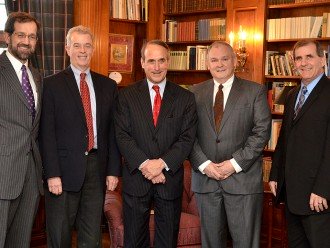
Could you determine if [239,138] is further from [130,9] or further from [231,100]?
[130,9]

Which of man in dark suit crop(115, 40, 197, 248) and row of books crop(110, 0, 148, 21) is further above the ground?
row of books crop(110, 0, 148, 21)

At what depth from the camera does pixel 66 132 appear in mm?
3570

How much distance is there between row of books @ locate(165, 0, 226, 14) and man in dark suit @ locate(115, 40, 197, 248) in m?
3.14

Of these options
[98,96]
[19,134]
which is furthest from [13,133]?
[98,96]

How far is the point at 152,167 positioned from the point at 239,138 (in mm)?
635

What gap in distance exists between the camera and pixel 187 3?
6891 mm

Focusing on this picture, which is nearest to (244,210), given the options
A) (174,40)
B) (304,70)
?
(304,70)

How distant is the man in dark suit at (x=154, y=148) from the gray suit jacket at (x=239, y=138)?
0.14m

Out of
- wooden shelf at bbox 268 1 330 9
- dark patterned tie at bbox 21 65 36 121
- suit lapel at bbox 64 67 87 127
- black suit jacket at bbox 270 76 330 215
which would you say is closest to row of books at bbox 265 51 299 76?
wooden shelf at bbox 268 1 330 9

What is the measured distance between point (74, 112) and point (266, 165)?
10.2ft

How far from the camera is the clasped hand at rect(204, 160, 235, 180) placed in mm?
3680

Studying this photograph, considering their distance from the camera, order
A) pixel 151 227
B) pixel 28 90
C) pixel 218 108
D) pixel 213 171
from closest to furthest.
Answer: pixel 28 90, pixel 213 171, pixel 218 108, pixel 151 227

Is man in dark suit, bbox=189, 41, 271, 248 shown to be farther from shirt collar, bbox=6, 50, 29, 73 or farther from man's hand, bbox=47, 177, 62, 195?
shirt collar, bbox=6, 50, 29, 73

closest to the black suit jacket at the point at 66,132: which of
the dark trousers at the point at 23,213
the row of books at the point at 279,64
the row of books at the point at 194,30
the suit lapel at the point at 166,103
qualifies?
the dark trousers at the point at 23,213
